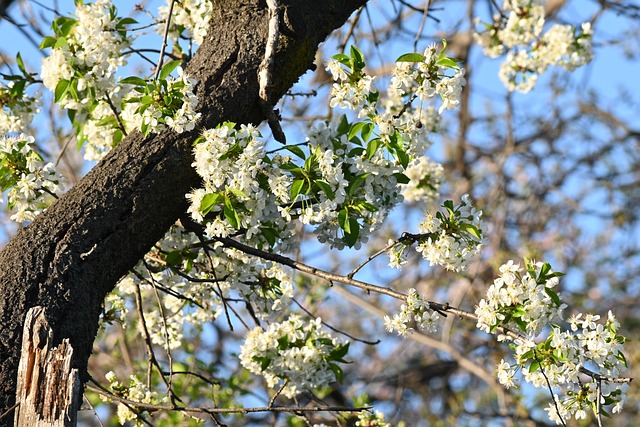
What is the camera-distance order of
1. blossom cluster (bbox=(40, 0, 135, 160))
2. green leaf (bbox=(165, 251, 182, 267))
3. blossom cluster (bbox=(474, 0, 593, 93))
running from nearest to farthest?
green leaf (bbox=(165, 251, 182, 267)) → blossom cluster (bbox=(40, 0, 135, 160)) → blossom cluster (bbox=(474, 0, 593, 93))

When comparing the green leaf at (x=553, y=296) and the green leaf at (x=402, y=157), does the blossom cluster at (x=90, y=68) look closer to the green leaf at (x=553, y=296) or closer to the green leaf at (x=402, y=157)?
the green leaf at (x=402, y=157)

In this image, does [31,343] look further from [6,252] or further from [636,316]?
[636,316]

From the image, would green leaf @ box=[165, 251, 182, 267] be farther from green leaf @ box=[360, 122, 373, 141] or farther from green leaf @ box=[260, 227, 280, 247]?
green leaf @ box=[360, 122, 373, 141]

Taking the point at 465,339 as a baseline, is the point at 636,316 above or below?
above

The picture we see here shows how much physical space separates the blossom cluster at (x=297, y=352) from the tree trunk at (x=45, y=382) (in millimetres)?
987

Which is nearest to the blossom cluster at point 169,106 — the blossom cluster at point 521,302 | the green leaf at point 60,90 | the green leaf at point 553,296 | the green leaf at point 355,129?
the green leaf at point 355,129

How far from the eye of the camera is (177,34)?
10.2 ft

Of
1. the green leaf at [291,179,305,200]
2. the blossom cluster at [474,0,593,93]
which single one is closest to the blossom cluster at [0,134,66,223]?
the green leaf at [291,179,305,200]

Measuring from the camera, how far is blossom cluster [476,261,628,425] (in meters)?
2.12

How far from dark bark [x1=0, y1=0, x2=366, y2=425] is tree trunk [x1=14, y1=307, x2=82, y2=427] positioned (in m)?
0.06

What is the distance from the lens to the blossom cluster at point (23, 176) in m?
2.43

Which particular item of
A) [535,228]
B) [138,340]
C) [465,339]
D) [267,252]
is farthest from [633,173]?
[267,252]

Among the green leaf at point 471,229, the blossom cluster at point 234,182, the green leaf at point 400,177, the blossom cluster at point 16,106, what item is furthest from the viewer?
the blossom cluster at point 16,106

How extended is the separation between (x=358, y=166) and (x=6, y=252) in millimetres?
882
